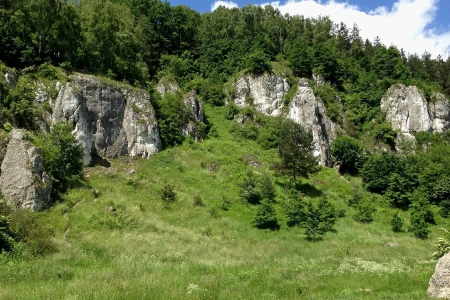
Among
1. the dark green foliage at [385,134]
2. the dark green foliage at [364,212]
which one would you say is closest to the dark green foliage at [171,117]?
the dark green foliage at [364,212]

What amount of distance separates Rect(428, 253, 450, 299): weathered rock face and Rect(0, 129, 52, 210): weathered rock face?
963 inches

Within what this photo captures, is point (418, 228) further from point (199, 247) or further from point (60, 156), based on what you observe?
point (60, 156)

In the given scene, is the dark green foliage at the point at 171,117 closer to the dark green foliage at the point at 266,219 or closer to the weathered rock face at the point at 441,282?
the dark green foliage at the point at 266,219

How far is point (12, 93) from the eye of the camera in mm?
35094

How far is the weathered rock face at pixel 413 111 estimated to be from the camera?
6688cm

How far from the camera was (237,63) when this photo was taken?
252ft

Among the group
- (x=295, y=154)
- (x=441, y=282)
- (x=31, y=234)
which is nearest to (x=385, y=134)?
(x=295, y=154)

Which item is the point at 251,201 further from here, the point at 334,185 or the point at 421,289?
the point at 421,289

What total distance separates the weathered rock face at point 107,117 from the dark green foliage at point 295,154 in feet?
52.8

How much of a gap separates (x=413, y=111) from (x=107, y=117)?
5547cm

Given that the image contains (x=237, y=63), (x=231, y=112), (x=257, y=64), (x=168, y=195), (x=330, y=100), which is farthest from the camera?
(x=237, y=63)

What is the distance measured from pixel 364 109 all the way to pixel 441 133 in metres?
14.2

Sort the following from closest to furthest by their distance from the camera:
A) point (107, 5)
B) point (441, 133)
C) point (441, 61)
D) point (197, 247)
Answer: point (197, 247) → point (107, 5) → point (441, 133) → point (441, 61)

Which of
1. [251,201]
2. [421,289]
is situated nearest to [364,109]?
[251,201]
